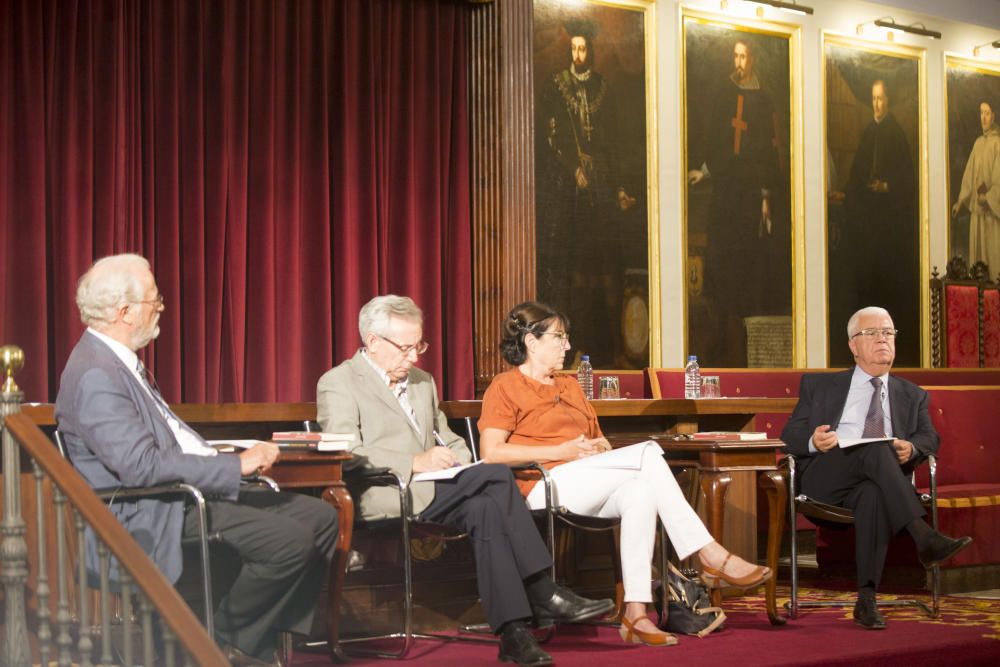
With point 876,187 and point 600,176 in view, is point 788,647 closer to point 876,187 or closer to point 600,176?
point 600,176

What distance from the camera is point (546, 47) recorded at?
7.69m

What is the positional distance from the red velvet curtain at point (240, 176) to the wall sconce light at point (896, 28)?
346 centimetres

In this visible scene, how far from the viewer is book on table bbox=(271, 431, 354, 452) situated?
4.01m

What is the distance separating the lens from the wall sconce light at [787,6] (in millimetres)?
8453

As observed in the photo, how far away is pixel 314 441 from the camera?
4031 mm

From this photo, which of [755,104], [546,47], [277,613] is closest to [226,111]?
[546,47]

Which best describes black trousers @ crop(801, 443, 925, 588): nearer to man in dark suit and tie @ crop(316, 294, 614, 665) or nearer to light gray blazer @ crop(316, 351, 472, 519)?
man in dark suit and tie @ crop(316, 294, 614, 665)

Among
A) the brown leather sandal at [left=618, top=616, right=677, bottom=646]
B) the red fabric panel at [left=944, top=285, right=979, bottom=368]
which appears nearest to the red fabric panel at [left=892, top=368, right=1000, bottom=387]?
the red fabric panel at [left=944, top=285, right=979, bottom=368]

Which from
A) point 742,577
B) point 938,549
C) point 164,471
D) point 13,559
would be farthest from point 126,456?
point 938,549

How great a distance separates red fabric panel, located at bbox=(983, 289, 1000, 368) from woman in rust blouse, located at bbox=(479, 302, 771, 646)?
531 centimetres

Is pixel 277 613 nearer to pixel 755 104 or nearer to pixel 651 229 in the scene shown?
pixel 651 229

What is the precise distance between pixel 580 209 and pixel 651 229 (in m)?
0.54

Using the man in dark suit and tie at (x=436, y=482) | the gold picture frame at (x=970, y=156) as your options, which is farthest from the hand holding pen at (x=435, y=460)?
the gold picture frame at (x=970, y=156)

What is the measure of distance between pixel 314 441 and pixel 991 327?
6.68 metres
